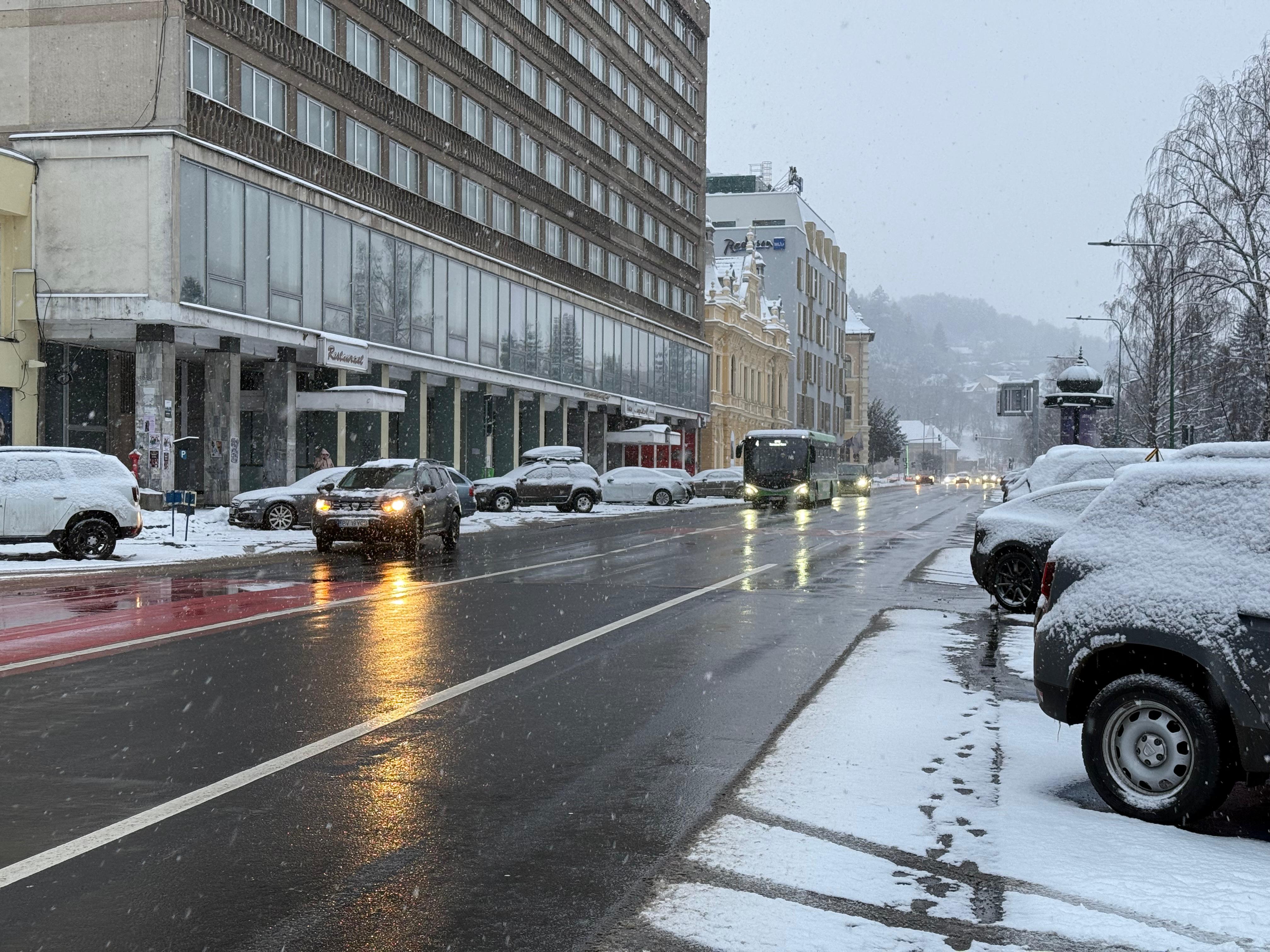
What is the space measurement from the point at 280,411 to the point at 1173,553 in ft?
110

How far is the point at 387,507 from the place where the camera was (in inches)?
885

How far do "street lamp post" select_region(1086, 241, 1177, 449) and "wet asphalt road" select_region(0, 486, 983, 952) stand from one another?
2096 centimetres

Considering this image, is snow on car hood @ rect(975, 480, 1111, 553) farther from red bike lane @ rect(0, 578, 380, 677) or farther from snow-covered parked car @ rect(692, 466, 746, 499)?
snow-covered parked car @ rect(692, 466, 746, 499)

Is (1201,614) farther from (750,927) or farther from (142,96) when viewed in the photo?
(142,96)

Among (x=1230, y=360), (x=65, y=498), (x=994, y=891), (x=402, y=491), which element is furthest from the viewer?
(x=1230, y=360)

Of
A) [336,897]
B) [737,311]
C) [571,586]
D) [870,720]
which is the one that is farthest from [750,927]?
[737,311]

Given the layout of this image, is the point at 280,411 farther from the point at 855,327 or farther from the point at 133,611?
the point at 855,327

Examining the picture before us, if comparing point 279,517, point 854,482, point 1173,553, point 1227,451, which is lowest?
point 279,517

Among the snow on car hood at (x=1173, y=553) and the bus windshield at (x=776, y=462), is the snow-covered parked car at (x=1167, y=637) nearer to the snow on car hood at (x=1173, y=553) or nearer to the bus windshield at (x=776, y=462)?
the snow on car hood at (x=1173, y=553)

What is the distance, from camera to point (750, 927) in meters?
4.48

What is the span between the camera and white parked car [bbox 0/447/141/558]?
64.5 ft

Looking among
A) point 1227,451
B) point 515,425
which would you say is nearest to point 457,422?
point 515,425

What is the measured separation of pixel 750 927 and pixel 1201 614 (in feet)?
8.83

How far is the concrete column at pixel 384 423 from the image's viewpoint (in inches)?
1614
